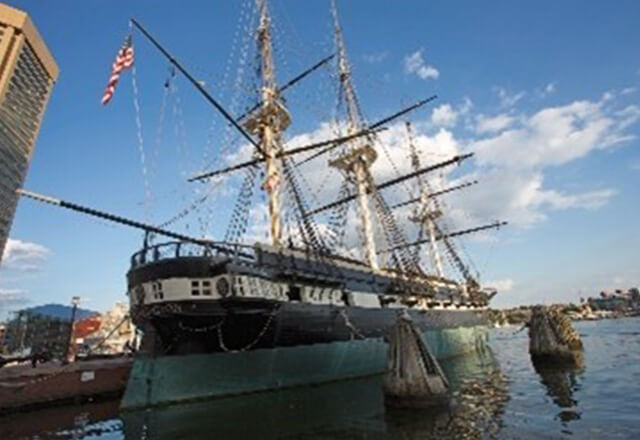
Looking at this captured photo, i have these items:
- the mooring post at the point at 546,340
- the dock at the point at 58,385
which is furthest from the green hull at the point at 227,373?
the mooring post at the point at 546,340

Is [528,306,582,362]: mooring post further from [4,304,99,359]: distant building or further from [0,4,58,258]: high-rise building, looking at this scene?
[0,4,58,258]: high-rise building

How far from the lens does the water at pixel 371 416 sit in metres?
11.9

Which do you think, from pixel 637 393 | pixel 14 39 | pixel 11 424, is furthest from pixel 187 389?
pixel 14 39

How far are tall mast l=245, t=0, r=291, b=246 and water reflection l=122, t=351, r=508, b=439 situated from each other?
1145 centimetres

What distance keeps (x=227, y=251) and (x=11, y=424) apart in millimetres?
9394

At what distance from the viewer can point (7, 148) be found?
3118 inches

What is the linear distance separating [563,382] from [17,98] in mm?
99538

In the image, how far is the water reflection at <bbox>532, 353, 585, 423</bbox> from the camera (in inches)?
532

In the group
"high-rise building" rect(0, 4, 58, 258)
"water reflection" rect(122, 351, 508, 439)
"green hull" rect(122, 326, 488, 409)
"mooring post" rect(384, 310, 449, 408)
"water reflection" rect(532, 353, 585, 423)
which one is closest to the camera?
"water reflection" rect(122, 351, 508, 439)

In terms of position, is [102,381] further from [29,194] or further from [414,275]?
[414,275]

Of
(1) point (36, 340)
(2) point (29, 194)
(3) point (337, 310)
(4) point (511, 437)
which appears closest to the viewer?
(4) point (511, 437)

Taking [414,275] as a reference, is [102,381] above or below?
below

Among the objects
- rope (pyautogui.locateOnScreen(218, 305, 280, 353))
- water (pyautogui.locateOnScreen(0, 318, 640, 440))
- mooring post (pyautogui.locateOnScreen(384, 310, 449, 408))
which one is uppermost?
rope (pyautogui.locateOnScreen(218, 305, 280, 353))

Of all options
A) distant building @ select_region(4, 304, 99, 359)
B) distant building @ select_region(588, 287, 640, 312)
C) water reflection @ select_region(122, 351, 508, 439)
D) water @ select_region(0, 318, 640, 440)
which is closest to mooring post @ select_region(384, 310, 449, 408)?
water reflection @ select_region(122, 351, 508, 439)
